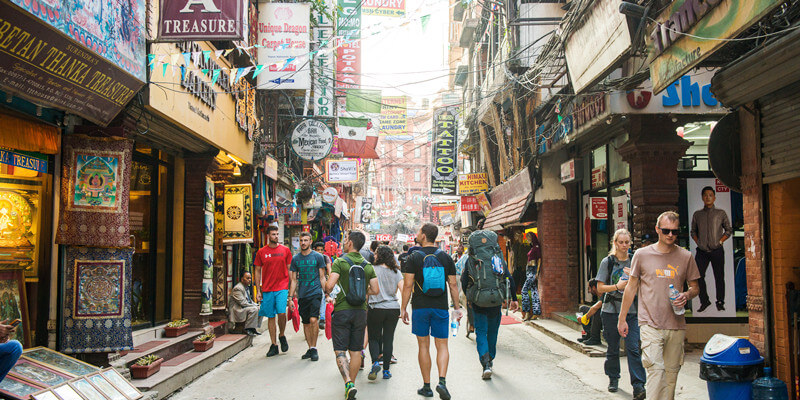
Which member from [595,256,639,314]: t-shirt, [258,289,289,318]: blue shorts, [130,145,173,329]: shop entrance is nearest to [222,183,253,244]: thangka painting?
[130,145,173,329]: shop entrance

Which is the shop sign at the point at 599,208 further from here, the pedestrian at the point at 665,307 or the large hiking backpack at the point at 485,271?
the pedestrian at the point at 665,307

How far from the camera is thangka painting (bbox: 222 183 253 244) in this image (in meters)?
13.2

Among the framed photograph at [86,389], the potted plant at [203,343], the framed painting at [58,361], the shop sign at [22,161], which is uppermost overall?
the shop sign at [22,161]

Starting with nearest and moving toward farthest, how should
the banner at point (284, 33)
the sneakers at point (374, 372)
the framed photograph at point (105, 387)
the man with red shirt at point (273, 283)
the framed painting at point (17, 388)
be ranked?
1. the framed painting at point (17, 388)
2. the framed photograph at point (105, 387)
3. the sneakers at point (374, 372)
4. the man with red shirt at point (273, 283)
5. the banner at point (284, 33)

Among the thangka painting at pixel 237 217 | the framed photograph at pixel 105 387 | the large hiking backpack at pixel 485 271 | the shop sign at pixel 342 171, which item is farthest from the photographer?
the shop sign at pixel 342 171

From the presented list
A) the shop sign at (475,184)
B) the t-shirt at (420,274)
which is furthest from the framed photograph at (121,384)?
the shop sign at (475,184)

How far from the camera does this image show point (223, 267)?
13.3 metres

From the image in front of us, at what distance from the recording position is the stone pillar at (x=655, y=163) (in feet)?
33.0

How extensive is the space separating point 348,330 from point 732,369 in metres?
4.07

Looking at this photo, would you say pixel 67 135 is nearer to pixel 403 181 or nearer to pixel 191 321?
pixel 191 321

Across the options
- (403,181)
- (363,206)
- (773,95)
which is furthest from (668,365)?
(403,181)

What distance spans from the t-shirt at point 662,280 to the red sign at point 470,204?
62.0 ft

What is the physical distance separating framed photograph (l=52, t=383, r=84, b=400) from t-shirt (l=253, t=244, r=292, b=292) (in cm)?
504

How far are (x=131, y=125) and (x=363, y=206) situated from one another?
130ft
